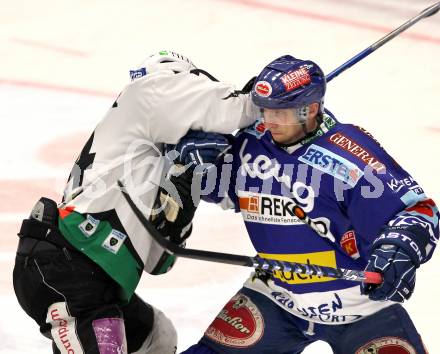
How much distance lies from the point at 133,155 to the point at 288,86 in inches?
19.9

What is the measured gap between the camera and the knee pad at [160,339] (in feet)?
12.5

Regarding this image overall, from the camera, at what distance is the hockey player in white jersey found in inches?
130

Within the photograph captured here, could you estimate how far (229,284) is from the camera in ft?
14.6

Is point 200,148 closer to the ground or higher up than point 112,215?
higher up

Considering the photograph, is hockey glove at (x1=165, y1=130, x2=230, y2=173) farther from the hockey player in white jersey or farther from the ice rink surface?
the ice rink surface

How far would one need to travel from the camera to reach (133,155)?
3.36 meters

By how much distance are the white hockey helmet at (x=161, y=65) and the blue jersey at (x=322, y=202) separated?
28cm

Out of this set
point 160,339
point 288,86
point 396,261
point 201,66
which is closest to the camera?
point 396,261

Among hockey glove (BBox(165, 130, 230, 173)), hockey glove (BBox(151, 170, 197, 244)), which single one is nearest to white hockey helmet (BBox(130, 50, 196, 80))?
hockey glove (BBox(165, 130, 230, 173))

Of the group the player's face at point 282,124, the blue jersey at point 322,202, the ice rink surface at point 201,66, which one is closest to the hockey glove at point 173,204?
the blue jersey at point 322,202

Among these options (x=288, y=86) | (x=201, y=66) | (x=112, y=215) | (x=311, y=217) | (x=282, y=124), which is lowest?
(x=201, y=66)

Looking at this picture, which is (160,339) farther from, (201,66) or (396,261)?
(201,66)

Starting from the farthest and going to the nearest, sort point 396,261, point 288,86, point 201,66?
point 201,66 < point 288,86 < point 396,261

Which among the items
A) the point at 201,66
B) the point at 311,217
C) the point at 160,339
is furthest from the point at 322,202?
the point at 201,66
